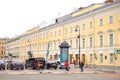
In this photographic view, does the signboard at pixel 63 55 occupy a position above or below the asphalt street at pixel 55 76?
above

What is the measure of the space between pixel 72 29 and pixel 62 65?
74.2 feet

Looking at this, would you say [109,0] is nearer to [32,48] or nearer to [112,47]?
[112,47]

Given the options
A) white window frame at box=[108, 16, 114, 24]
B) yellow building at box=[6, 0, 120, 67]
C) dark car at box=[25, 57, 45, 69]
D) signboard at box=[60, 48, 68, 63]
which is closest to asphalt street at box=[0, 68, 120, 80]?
dark car at box=[25, 57, 45, 69]

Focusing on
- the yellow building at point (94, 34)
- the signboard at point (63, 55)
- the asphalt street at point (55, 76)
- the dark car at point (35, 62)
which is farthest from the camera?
the yellow building at point (94, 34)

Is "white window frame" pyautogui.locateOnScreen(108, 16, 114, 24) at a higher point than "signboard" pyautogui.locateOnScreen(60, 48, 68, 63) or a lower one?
higher

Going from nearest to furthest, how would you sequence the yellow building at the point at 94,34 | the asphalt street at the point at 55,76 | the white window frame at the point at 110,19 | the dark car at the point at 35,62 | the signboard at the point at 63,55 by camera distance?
the asphalt street at the point at 55,76
the dark car at the point at 35,62
the signboard at the point at 63,55
the yellow building at the point at 94,34
the white window frame at the point at 110,19

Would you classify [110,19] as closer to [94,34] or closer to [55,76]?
[94,34]

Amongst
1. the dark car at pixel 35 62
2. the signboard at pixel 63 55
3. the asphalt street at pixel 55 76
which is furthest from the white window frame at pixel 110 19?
the asphalt street at pixel 55 76

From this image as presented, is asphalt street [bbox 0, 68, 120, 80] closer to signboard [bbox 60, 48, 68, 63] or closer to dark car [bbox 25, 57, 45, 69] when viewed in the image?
dark car [bbox 25, 57, 45, 69]

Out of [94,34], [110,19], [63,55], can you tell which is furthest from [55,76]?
[94,34]

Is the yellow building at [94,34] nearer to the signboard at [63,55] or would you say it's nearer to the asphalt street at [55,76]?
the signboard at [63,55]

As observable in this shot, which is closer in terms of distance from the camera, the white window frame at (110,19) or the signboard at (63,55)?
the signboard at (63,55)

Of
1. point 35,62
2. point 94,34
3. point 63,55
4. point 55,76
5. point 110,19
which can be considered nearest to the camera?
point 55,76

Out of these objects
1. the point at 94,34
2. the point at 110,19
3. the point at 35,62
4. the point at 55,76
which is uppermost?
the point at 110,19
